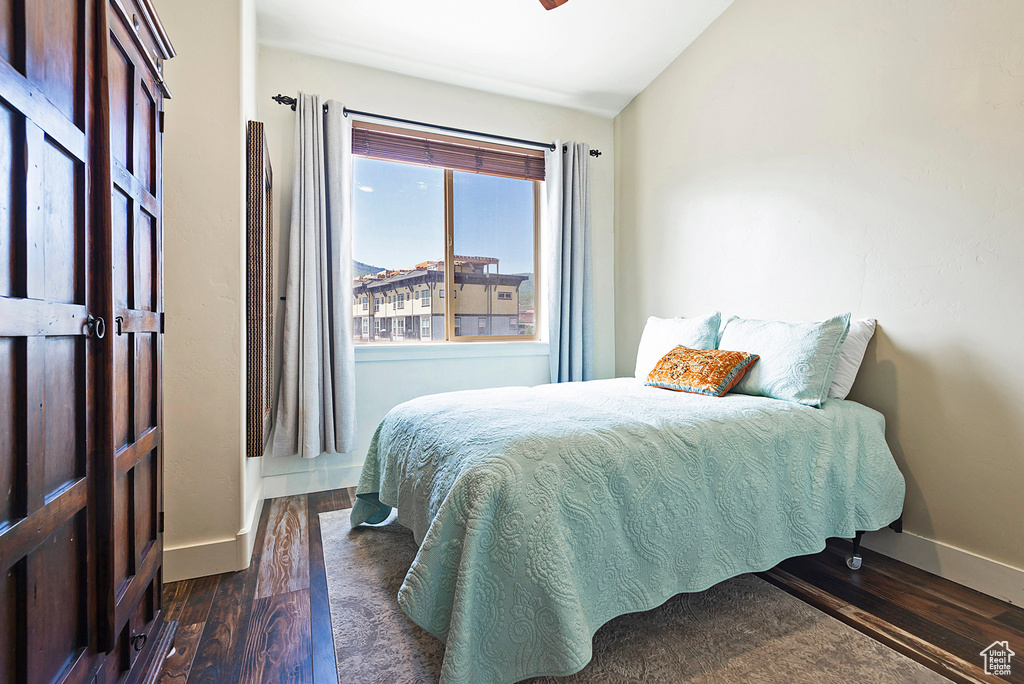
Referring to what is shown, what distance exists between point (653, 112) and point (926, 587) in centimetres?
299

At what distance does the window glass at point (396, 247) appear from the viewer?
321 cm

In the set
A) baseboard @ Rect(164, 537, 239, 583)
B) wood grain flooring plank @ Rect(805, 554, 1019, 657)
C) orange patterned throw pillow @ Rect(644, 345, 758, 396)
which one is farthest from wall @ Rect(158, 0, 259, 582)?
wood grain flooring plank @ Rect(805, 554, 1019, 657)

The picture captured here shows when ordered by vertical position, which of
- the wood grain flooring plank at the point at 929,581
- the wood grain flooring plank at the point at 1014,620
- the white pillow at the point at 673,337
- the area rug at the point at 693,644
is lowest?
the wood grain flooring plank at the point at 1014,620

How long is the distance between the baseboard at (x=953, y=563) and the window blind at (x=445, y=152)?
286 cm

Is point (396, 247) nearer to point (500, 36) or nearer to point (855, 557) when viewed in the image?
point (500, 36)

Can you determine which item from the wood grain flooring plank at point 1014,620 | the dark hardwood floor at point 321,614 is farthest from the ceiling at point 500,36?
the wood grain flooring plank at point 1014,620

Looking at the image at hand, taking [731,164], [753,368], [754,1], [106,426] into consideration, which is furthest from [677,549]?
[754,1]

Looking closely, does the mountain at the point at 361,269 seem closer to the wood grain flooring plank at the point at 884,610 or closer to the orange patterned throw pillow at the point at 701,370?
the orange patterned throw pillow at the point at 701,370

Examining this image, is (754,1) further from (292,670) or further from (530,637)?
(292,670)

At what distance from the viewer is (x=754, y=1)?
2664 mm

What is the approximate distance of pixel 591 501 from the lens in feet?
4.38

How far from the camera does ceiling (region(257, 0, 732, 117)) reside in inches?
104

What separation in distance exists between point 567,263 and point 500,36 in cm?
143

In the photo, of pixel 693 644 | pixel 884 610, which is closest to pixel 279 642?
pixel 693 644
